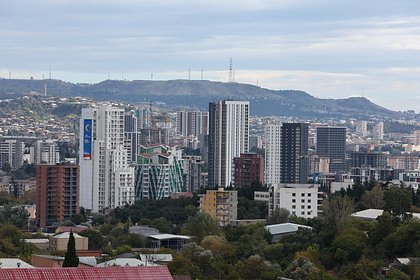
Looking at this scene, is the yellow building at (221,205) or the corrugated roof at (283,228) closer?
the corrugated roof at (283,228)

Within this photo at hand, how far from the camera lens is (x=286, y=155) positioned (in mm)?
96812

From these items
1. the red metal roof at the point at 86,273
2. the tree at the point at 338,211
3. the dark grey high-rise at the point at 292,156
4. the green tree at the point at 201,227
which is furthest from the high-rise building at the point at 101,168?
the red metal roof at the point at 86,273

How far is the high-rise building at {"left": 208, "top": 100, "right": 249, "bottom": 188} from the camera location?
92938 mm

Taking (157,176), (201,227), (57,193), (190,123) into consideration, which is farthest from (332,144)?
(201,227)

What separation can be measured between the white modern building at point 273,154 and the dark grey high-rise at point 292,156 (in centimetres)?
28

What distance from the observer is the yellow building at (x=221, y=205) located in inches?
2307

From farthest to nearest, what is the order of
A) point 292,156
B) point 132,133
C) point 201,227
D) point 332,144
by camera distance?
point 332,144 < point 132,133 < point 292,156 < point 201,227

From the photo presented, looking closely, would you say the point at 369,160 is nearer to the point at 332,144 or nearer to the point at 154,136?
the point at 332,144

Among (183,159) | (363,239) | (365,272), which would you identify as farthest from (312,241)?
(183,159)

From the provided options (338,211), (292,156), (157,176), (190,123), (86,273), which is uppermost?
(86,273)

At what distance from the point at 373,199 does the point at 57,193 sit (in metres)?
21.9

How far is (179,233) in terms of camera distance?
52312 millimetres

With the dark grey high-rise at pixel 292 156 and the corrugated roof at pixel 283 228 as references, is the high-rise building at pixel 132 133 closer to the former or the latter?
the dark grey high-rise at pixel 292 156

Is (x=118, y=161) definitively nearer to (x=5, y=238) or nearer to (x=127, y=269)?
(x=5, y=238)
